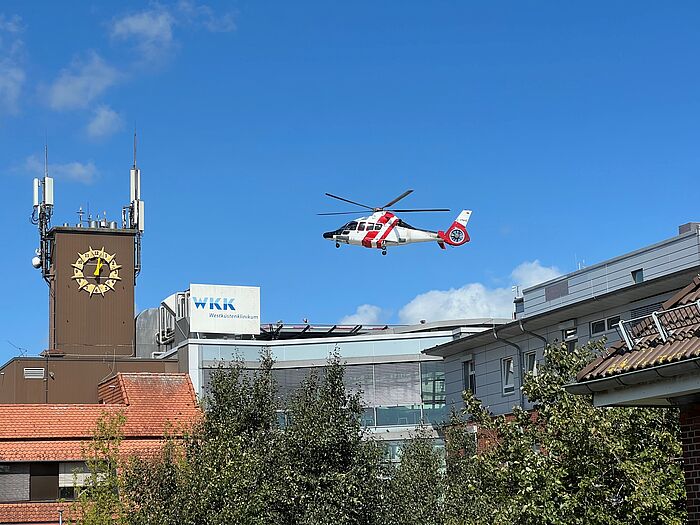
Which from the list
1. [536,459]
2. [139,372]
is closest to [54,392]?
[139,372]

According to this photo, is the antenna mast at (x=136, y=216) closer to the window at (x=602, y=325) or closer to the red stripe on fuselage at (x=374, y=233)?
the red stripe on fuselage at (x=374, y=233)

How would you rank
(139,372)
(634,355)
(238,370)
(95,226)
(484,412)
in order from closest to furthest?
(634,355), (484,412), (238,370), (139,372), (95,226)

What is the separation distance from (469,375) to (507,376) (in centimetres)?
337

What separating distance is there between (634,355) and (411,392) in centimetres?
4333

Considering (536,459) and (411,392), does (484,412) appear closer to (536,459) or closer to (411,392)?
(536,459)

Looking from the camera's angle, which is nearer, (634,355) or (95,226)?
(634,355)

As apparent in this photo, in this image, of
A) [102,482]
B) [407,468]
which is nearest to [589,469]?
[407,468]

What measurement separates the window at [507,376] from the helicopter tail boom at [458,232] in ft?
73.8

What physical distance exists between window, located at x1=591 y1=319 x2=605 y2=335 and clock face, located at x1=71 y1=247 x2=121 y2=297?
38036 mm

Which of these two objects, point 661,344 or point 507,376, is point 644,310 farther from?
point 661,344

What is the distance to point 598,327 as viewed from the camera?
40031mm

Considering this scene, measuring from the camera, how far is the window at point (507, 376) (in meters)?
45.1

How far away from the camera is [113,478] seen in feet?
145

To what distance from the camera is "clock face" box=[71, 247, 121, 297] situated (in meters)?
70.3
